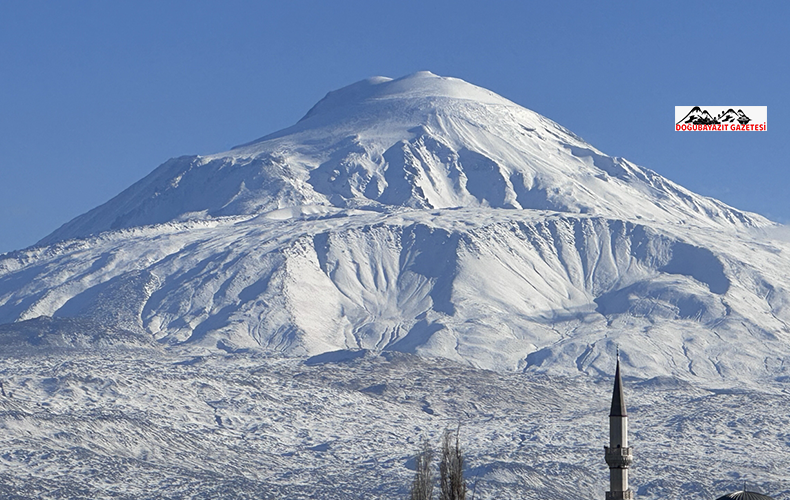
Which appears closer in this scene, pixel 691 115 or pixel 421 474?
pixel 421 474

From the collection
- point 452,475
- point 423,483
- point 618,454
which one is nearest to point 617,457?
point 618,454

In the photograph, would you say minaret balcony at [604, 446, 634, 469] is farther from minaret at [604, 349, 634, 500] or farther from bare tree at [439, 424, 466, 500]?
bare tree at [439, 424, 466, 500]

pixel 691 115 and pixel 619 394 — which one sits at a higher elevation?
pixel 691 115

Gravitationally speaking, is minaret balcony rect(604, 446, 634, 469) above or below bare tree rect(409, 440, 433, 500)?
above

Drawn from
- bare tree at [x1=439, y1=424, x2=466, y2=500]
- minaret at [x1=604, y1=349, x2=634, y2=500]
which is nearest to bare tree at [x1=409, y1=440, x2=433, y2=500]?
bare tree at [x1=439, y1=424, x2=466, y2=500]

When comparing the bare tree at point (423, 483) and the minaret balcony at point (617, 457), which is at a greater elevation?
the minaret balcony at point (617, 457)

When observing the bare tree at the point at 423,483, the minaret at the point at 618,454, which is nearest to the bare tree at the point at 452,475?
the bare tree at the point at 423,483

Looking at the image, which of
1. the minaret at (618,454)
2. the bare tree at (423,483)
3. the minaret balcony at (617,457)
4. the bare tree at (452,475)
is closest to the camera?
the bare tree at (452,475)

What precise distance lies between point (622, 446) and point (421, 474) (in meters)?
11.3

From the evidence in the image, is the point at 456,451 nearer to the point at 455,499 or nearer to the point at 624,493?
the point at 455,499

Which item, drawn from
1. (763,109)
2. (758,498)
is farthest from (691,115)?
(758,498)

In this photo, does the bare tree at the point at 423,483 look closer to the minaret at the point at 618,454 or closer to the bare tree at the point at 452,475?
the bare tree at the point at 452,475

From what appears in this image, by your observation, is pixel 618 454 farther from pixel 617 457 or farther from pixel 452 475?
pixel 452 475

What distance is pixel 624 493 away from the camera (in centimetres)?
10894
